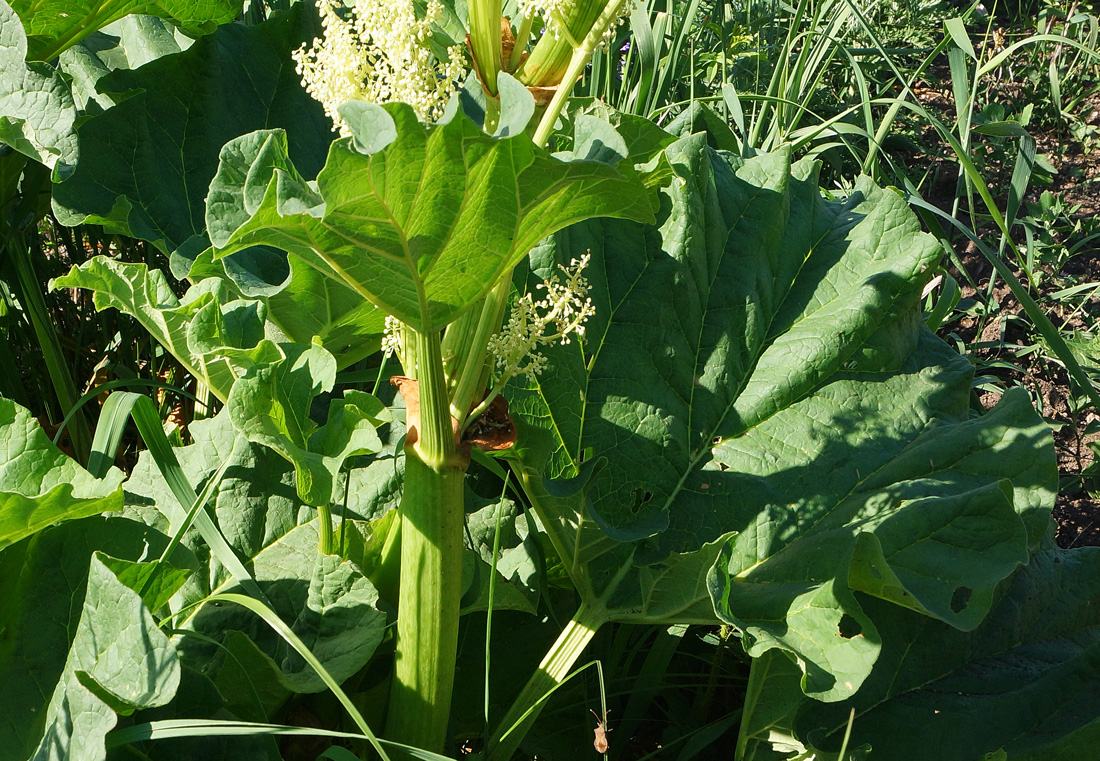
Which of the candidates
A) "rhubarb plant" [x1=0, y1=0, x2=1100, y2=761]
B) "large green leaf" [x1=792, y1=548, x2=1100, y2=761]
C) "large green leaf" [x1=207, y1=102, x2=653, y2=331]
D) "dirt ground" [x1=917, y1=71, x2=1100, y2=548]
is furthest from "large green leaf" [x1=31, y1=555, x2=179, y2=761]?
"dirt ground" [x1=917, y1=71, x2=1100, y2=548]

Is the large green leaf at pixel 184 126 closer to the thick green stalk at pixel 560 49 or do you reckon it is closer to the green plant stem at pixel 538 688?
the thick green stalk at pixel 560 49

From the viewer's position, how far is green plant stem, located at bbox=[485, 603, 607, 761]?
152cm

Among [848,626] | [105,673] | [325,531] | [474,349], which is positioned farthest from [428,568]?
[848,626]

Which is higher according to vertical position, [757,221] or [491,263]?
[491,263]

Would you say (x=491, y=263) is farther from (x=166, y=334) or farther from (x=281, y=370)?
(x=166, y=334)

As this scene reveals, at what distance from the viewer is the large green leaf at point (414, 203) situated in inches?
38.7

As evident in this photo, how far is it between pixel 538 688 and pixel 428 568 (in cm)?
34

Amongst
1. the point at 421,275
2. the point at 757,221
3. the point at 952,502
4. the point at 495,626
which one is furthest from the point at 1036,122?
the point at 421,275

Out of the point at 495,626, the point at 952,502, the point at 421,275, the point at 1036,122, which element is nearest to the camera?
the point at 421,275

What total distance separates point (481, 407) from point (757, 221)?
79cm

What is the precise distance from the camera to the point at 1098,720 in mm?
1483

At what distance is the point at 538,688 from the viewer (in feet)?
5.10

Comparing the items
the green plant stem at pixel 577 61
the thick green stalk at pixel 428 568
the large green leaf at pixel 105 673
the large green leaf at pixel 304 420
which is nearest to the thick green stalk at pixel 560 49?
the green plant stem at pixel 577 61

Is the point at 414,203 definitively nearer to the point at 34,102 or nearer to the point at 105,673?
the point at 105,673
